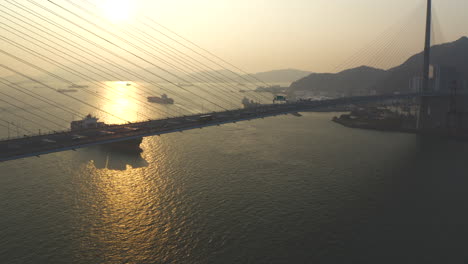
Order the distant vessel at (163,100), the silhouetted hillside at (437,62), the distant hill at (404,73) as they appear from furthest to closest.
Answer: the distant vessel at (163,100), the distant hill at (404,73), the silhouetted hillside at (437,62)

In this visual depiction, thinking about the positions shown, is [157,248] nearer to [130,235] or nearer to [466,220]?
[130,235]

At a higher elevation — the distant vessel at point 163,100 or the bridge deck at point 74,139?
the distant vessel at point 163,100

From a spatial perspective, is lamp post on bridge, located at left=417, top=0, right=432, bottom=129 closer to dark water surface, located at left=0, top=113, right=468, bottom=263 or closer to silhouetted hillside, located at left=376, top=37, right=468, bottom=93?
dark water surface, located at left=0, top=113, right=468, bottom=263

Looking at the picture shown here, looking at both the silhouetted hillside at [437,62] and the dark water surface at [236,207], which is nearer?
the dark water surface at [236,207]

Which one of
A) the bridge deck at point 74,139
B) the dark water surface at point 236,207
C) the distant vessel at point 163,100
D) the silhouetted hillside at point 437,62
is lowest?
the dark water surface at point 236,207

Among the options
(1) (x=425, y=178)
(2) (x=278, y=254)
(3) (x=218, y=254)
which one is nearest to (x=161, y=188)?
(3) (x=218, y=254)

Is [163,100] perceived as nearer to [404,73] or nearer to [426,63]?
[426,63]

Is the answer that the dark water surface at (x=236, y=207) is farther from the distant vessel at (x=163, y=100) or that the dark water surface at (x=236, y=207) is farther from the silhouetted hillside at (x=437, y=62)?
the silhouetted hillside at (x=437, y=62)


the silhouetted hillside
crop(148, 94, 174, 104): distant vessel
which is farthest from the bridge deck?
the silhouetted hillside

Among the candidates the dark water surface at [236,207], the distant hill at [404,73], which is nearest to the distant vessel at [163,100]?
the dark water surface at [236,207]
